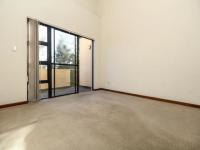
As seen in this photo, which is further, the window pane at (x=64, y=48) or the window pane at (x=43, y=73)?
the window pane at (x=64, y=48)

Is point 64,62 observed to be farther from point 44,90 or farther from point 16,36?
point 16,36

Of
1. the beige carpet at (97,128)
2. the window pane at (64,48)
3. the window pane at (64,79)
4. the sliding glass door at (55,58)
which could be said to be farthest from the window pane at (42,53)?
the beige carpet at (97,128)

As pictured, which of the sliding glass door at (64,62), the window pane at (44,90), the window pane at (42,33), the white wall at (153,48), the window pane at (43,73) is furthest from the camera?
the sliding glass door at (64,62)

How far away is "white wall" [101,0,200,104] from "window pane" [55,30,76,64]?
1509mm

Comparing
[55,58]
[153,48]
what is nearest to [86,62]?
[55,58]

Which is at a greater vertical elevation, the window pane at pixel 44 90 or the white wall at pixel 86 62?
the white wall at pixel 86 62

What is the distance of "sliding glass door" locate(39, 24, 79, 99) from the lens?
12.6 ft

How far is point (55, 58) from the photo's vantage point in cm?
416

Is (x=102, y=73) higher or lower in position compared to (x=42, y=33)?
lower

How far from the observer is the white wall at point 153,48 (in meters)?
3.46

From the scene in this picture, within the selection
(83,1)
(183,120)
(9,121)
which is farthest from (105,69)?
(9,121)

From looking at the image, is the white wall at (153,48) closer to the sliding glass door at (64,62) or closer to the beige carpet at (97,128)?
the beige carpet at (97,128)

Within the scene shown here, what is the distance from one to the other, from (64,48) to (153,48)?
3.00m

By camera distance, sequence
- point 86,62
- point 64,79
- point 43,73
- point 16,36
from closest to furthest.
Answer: point 16,36, point 43,73, point 64,79, point 86,62
